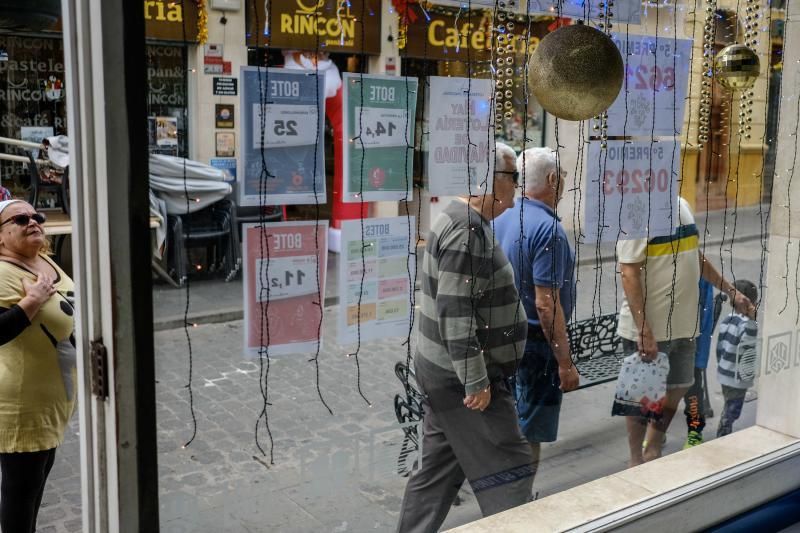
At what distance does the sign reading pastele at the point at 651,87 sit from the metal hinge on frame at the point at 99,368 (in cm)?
190

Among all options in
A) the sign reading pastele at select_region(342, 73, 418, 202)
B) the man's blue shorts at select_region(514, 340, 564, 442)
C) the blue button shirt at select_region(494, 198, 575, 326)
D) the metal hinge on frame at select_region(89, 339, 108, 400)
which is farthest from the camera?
the man's blue shorts at select_region(514, 340, 564, 442)

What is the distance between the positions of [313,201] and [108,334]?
2.28 feet

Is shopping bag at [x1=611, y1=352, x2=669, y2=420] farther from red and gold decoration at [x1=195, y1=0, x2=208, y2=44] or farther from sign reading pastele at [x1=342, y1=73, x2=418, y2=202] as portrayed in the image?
red and gold decoration at [x1=195, y1=0, x2=208, y2=44]

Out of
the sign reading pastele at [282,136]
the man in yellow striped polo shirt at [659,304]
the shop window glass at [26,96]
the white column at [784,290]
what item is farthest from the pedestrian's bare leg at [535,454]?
the shop window glass at [26,96]

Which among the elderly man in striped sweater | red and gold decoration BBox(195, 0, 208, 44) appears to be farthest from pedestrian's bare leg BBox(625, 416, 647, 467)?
red and gold decoration BBox(195, 0, 208, 44)

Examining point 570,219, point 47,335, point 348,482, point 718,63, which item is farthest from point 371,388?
point 718,63

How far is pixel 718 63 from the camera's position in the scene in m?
3.36

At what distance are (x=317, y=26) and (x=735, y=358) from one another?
280 centimetres

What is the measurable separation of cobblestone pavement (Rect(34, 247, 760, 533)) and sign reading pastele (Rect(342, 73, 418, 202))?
0.39m

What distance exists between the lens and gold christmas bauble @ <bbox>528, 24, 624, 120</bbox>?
7.24 feet

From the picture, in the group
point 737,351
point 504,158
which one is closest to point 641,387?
point 737,351

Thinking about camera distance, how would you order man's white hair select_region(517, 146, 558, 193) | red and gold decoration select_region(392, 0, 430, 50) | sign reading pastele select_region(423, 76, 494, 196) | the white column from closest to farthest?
sign reading pastele select_region(423, 76, 494, 196)
red and gold decoration select_region(392, 0, 430, 50)
man's white hair select_region(517, 146, 558, 193)
the white column

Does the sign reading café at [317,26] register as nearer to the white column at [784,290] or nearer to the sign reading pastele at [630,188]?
the sign reading pastele at [630,188]

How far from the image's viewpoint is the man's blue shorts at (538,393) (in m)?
3.28
